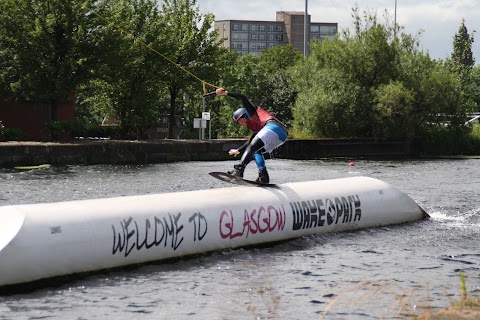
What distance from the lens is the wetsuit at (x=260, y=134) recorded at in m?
17.8

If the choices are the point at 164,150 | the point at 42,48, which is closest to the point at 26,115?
the point at 42,48

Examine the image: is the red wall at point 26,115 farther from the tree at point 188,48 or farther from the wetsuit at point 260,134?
the wetsuit at point 260,134

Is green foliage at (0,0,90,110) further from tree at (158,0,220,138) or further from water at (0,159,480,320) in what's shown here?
water at (0,159,480,320)

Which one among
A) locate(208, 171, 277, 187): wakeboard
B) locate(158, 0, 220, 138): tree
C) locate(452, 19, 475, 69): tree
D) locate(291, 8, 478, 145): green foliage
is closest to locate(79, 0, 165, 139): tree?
locate(158, 0, 220, 138): tree

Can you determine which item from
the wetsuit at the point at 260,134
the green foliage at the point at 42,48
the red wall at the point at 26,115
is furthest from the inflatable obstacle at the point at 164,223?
the red wall at the point at 26,115

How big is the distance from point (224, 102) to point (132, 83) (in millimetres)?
35434

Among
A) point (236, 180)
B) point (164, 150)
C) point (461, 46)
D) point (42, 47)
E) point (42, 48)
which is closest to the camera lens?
point (236, 180)

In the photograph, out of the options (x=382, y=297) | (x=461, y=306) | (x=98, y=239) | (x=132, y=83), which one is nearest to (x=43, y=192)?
(x=98, y=239)

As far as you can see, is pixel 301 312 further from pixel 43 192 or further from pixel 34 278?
pixel 43 192

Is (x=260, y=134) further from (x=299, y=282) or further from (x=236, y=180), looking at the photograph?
(x=299, y=282)

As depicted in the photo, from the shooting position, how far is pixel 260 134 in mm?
17781

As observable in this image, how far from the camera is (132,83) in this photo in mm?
53500

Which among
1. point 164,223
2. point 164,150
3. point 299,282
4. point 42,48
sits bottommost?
point 299,282

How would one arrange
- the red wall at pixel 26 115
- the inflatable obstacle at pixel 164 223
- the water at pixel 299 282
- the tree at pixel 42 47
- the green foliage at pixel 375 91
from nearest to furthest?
the water at pixel 299 282 → the inflatable obstacle at pixel 164 223 → the tree at pixel 42 47 → the red wall at pixel 26 115 → the green foliage at pixel 375 91
